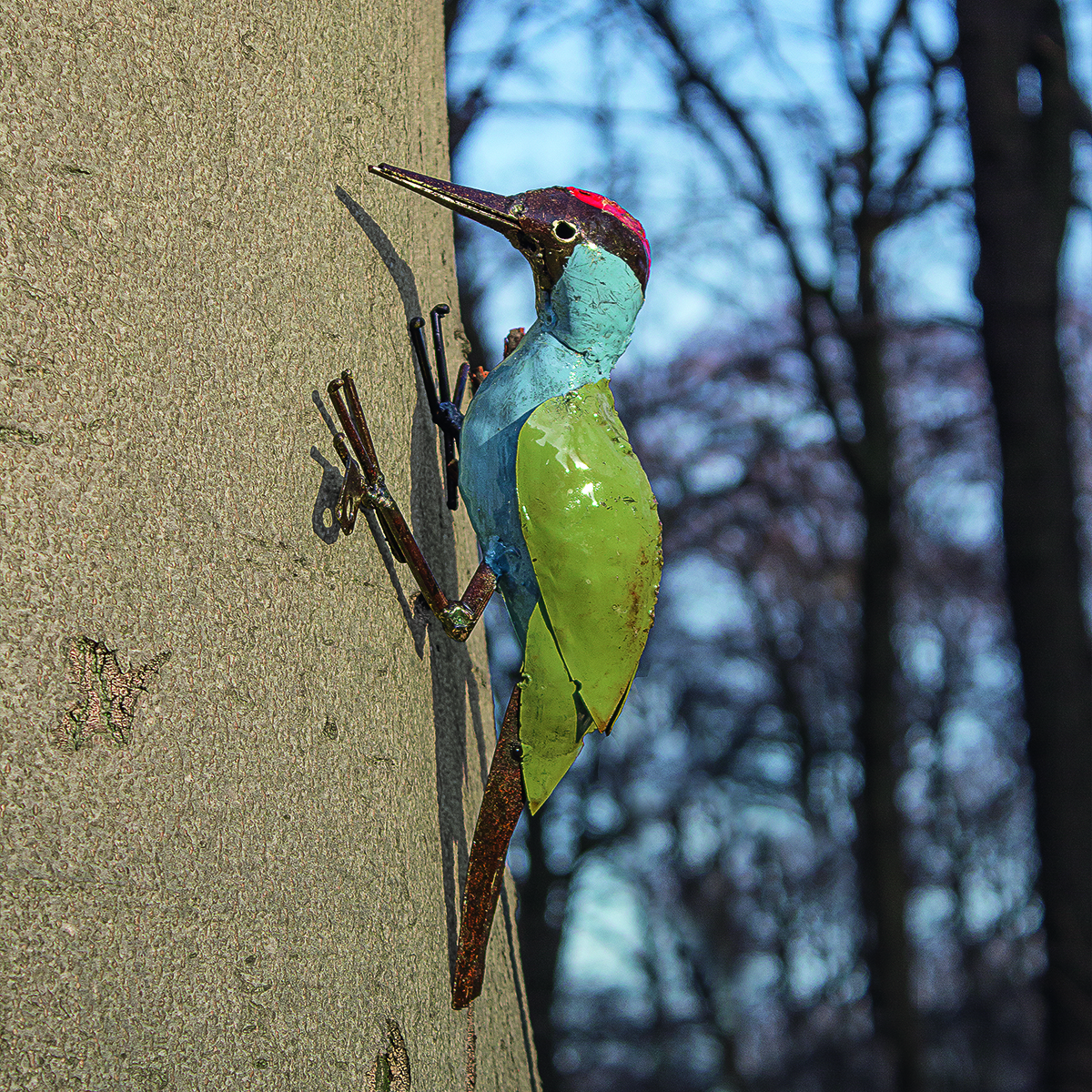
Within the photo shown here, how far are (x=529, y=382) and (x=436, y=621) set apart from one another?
1.50ft

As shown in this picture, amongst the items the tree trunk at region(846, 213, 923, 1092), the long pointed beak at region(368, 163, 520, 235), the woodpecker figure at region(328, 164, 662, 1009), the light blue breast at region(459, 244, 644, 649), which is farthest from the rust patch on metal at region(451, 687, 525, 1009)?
the tree trunk at region(846, 213, 923, 1092)

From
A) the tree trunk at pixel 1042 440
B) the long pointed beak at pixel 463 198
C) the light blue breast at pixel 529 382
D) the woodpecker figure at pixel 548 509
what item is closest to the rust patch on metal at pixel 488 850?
the woodpecker figure at pixel 548 509

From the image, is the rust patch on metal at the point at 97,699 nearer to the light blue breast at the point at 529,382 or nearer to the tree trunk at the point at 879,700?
the light blue breast at the point at 529,382

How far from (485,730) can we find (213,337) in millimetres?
1123

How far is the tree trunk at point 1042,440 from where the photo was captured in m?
4.52

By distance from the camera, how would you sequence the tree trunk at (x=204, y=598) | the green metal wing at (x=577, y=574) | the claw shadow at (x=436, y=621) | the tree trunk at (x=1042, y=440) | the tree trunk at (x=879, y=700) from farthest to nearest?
the tree trunk at (x=879, y=700), the tree trunk at (x=1042, y=440), the claw shadow at (x=436, y=621), the green metal wing at (x=577, y=574), the tree trunk at (x=204, y=598)

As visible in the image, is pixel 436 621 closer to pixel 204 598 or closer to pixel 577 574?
pixel 577 574

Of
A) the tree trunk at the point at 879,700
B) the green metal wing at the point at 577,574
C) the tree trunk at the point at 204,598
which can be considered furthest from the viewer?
the tree trunk at the point at 879,700

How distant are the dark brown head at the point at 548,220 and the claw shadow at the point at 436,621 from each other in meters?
0.18

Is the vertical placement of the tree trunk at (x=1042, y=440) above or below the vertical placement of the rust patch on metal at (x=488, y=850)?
above

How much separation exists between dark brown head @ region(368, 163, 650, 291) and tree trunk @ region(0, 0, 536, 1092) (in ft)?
0.60

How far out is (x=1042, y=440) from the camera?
16.5 feet

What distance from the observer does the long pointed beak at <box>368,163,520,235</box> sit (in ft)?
6.09

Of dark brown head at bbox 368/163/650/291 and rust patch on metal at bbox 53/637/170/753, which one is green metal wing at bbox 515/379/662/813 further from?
rust patch on metal at bbox 53/637/170/753
